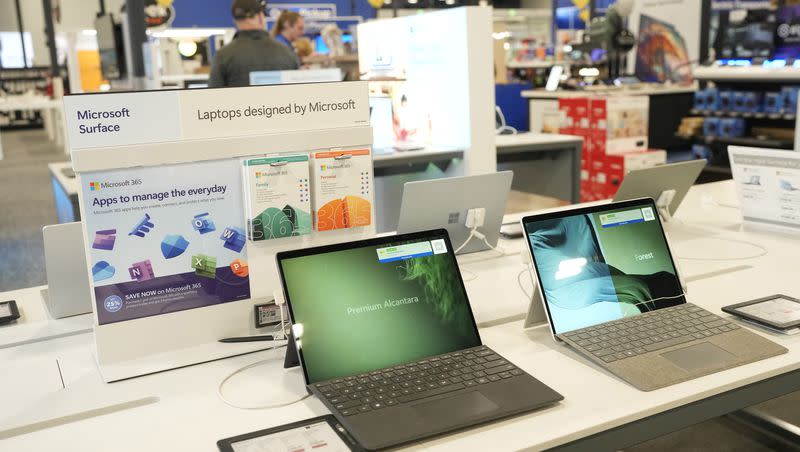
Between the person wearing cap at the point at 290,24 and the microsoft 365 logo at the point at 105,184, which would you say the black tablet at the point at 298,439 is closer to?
the microsoft 365 logo at the point at 105,184

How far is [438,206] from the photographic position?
2.19 m

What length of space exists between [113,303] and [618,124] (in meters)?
5.22

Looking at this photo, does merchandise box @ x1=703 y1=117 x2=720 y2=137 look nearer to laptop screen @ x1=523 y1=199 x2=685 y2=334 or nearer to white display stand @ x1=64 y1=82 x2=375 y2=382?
laptop screen @ x1=523 y1=199 x2=685 y2=334

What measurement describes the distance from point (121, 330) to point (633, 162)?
507 centimetres

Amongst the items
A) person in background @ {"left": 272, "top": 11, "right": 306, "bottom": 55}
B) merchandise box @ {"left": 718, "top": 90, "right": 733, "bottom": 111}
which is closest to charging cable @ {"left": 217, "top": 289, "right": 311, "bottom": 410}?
person in background @ {"left": 272, "top": 11, "right": 306, "bottom": 55}

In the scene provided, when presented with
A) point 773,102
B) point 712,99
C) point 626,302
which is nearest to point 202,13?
point 712,99

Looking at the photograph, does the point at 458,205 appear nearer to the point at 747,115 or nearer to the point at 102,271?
the point at 102,271

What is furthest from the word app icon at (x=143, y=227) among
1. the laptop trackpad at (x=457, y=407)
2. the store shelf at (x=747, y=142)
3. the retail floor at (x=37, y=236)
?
the store shelf at (x=747, y=142)

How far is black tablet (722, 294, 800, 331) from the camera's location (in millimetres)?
1581

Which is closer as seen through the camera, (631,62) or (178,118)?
(178,118)

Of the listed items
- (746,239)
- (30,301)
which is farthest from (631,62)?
(30,301)

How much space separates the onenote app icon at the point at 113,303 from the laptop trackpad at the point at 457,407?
697 millimetres

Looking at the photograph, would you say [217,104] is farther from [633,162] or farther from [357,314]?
[633,162]

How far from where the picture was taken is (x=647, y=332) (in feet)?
5.08
